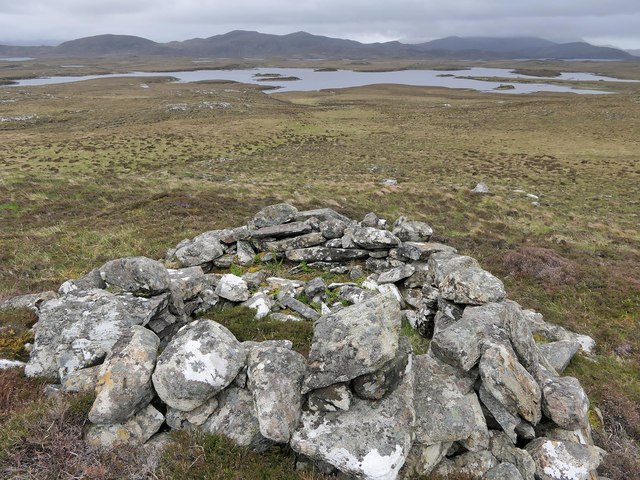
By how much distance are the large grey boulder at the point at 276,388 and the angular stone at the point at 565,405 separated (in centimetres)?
431

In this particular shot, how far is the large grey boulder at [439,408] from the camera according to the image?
19.9ft

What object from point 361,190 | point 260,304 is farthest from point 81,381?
point 361,190

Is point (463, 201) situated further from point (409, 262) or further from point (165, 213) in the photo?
point (165, 213)

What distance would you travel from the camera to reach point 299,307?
1083cm

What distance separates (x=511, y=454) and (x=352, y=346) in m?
3.11

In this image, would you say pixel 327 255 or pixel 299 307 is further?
pixel 327 255

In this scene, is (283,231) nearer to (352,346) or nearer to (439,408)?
(352,346)

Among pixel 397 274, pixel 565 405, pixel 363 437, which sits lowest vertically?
pixel 397 274

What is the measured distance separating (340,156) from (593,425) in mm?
47236

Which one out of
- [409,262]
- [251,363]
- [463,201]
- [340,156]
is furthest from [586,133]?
[251,363]

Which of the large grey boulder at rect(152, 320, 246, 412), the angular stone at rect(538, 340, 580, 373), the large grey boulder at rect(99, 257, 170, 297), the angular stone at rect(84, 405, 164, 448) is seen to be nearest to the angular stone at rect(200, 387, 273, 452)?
the large grey boulder at rect(152, 320, 246, 412)

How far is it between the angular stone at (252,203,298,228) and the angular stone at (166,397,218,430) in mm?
10378

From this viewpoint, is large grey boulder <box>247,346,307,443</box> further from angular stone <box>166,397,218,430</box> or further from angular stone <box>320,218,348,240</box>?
angular stone <box>320,218,348,240</box>

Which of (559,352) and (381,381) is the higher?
(381,381)
